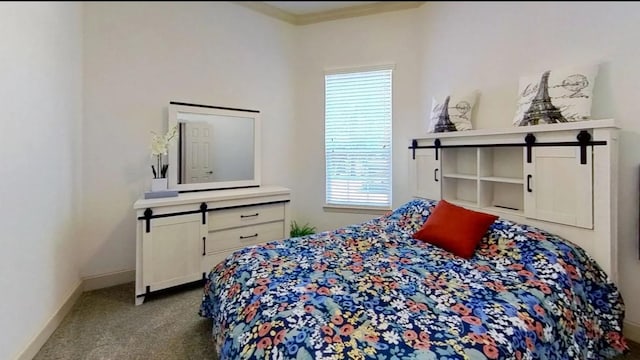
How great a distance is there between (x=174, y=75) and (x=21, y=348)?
7.78ft

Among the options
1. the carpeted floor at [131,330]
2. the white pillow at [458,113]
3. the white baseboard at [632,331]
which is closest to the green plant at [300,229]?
the carpeted floor at [131,330]

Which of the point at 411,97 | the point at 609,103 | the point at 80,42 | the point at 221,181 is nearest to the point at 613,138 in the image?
the point at 609,103

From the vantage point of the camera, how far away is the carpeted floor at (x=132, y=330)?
191 centimetres

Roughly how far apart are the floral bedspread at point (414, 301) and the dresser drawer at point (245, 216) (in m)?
0.88

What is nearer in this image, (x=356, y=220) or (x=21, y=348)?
(x=21, y=348)

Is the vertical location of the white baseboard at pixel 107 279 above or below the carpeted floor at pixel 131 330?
above

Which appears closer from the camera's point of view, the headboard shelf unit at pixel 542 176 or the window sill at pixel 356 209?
the headboard shelf unit at pixel 542 176

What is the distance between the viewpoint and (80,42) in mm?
2645

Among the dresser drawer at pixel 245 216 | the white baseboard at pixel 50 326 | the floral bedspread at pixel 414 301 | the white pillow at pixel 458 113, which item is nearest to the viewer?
the floral bedspread at pixel 414 301

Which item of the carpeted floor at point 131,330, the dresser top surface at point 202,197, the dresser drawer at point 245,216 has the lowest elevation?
the carpeted floor at point 131,330

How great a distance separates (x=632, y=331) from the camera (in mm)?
2004

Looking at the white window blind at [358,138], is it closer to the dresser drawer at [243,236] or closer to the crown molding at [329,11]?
the crown molding at [329,11]

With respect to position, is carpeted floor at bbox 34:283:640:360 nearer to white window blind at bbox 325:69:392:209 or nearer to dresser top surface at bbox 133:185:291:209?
dresser top surface at bbox 133:185:291:209

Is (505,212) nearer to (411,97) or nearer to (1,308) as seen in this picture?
(411,97)
